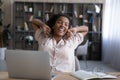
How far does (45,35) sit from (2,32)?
473cm

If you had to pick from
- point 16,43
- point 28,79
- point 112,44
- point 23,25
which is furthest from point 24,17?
point 28,79

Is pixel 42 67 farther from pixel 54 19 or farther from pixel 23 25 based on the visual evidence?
pixel 23 25

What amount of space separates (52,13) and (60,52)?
201 inches

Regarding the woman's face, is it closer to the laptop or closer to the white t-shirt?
the white t-shirt

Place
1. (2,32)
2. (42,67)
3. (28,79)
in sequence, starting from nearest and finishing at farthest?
(42,67), (28,79), (2,32)

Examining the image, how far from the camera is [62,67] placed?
88.4 inches

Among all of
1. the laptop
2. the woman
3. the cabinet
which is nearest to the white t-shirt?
the woman

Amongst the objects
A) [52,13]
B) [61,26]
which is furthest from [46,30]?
[52,13]

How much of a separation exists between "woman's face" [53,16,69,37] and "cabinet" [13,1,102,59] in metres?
4.89

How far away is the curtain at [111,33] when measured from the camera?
19.7 feet

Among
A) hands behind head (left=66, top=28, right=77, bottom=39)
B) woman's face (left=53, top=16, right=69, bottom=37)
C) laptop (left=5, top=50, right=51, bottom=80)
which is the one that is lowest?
laptop (left=5, top=50, right=51, bottom=80)

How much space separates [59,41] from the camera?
2326 millimetres

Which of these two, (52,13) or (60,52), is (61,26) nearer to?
(60,52)

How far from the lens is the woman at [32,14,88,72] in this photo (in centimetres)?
225
